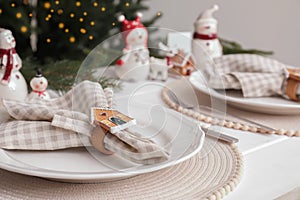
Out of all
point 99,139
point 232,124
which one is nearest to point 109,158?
point 99,139

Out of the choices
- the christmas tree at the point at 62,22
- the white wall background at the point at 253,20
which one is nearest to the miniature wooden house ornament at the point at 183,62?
the christmas tree at the point at 62,22

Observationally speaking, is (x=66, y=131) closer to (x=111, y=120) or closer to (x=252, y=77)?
(x=111, y=120)

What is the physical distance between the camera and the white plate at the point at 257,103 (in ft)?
3.43

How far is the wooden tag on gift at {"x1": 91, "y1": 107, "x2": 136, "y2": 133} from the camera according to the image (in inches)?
30.6

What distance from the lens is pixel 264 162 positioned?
33.6 inches

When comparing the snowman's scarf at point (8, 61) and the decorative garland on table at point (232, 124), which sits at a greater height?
the snowman's scarf at point (8, 61)

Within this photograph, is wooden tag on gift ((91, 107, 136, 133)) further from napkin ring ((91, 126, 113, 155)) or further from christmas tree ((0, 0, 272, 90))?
christmas tree ((0, 0, 272, 90))

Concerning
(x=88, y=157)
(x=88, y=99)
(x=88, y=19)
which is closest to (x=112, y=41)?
(x=88, y=99)

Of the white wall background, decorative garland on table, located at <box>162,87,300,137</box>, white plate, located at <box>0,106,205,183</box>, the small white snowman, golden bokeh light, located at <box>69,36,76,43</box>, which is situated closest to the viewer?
white plate, located at <box>0,106,205,183</box>

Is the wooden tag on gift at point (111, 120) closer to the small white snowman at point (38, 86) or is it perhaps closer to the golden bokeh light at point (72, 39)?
the small white snowman at point (38, 86)

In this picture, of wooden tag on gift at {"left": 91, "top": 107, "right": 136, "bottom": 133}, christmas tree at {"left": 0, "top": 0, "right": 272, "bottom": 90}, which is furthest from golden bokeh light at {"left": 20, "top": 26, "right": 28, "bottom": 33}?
wooden tag on gift at {"left": 91, "top": 107, "right": 136, "bottom": 133}

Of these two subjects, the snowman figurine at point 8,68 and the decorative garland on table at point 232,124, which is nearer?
the decorative garland on table at point 232,124

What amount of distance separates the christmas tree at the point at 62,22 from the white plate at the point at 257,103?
55 cm

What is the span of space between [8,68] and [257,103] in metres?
0.54
